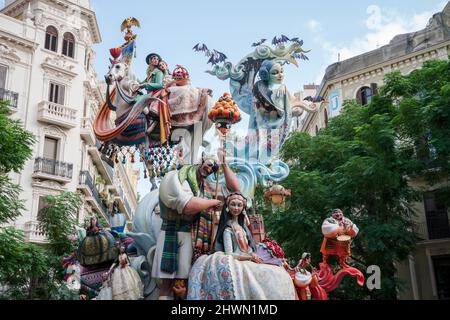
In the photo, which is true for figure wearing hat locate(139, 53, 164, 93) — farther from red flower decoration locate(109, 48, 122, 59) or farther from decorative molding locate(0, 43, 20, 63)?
decorative molding locate(0, 43, 20, 63)

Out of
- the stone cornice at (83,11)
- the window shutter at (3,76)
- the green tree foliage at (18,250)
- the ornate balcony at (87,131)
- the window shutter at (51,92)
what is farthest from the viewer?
the stone cornice at (83,11)

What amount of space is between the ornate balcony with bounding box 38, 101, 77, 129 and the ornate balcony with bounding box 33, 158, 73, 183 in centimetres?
222

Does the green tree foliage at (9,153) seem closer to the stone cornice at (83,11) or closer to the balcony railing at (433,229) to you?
the stone cornice at (83,11)

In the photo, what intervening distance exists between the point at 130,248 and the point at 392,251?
1183cm

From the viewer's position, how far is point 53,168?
30.0 metres

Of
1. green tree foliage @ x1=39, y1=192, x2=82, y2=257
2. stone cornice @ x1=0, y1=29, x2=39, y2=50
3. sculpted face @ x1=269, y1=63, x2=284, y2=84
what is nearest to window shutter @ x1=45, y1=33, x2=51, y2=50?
stone cornice @ x1=0, y1=29, x2=39, y2=50

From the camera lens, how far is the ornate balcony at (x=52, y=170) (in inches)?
1141

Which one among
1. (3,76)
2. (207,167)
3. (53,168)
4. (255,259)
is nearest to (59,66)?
(3,76)

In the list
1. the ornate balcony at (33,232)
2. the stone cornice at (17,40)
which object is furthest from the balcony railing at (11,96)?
the ornate balcony at (33,232)

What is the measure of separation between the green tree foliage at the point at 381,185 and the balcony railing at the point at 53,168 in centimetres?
1458

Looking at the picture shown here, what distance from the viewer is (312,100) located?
12.1 metres

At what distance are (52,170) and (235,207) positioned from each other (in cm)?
2391

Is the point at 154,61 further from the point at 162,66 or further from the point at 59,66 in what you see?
the point at 59,66

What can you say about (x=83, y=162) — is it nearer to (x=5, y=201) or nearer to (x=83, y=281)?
(x=5, y=201)
